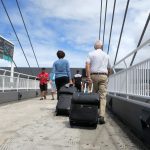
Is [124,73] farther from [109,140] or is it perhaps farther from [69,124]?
[109,140]

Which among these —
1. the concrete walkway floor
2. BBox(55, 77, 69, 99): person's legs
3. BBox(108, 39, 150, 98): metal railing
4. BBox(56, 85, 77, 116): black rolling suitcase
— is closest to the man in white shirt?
BBox(108, 39, 150, 98): metal railing

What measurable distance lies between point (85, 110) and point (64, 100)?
82.3 inches

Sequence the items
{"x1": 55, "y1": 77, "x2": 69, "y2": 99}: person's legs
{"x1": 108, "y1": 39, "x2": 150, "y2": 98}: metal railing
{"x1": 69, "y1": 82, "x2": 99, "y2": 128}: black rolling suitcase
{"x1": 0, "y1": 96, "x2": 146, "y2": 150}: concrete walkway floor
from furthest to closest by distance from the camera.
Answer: {"x1": 55, "y1": 77, "x2": 69, "y2": 99}: person's legs → {"x1": 69, "y1": 82, "x2": 99, "y2": 128}: black rolling suitcase → {"x1": 108, "y1": 39, "x2": 150, "y2": 98}: metal railing → {"x1": 0, "y1": 96, "x2": 146, "y2": 150}: concrete walkway floor

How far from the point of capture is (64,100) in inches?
390

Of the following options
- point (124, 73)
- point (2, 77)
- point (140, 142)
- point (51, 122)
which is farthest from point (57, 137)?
point (2, 77)

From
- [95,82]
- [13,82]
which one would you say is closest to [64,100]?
[95,82]

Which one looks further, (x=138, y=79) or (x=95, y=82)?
(x=95, y=82)

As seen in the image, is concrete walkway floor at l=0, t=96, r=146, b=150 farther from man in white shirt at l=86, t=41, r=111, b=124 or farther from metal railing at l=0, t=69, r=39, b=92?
metal railing at l=0, t=69, r=39, b=92

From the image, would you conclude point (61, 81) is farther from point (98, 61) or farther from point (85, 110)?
point (85, 110)

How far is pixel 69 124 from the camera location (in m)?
8.27

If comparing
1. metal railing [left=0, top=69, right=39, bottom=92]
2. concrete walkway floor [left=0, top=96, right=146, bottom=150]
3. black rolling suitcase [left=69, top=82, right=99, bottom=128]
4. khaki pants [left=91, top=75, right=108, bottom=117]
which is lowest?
concrete walkway floor [left=0, top=96, right=146, bottom=150]

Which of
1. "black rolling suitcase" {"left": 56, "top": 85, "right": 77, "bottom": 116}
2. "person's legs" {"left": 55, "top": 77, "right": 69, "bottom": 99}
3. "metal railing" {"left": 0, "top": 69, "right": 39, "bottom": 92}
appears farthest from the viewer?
"metal railing" {"left": 0, "top": 69, "right": 39, "bottom": 92}

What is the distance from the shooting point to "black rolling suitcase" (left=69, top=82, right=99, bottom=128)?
7800 millimetres

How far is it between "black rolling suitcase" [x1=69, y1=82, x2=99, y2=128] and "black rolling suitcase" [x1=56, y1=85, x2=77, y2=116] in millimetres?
1835
